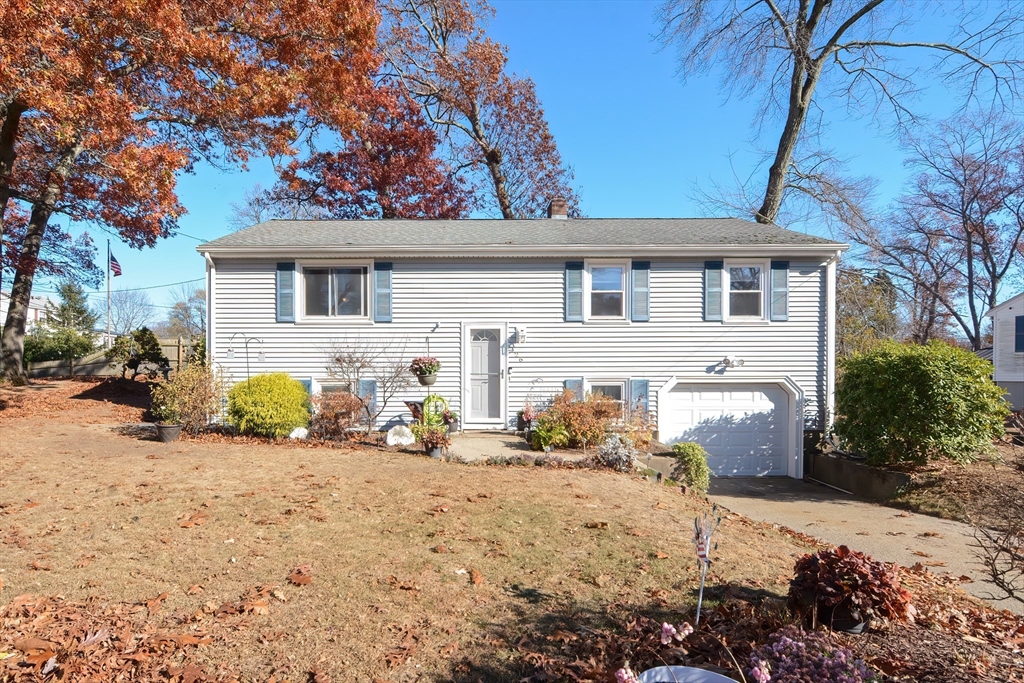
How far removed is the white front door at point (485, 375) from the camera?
1214 cm

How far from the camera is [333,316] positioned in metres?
12.1

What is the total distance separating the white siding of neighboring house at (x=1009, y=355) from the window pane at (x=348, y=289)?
24010mm

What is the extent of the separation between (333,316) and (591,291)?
18.5 ft

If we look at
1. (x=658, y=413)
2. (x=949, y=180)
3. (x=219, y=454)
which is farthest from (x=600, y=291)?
(x=949, y=180)

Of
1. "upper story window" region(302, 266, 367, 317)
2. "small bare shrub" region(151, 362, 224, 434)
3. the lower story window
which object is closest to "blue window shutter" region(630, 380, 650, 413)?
the lower story window

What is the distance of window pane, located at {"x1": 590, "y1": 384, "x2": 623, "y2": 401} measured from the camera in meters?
12.2

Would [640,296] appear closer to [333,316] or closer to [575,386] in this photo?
[575,386]

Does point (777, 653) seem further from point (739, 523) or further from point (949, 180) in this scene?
point (949, 180)

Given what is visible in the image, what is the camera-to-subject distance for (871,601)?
335cm

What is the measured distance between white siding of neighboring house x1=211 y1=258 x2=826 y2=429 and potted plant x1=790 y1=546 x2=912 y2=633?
338 inches

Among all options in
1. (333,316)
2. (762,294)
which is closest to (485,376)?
(333,316)

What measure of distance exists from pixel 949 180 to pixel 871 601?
29.5 m

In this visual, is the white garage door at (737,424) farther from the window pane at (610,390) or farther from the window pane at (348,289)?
the window pane at (348,289)

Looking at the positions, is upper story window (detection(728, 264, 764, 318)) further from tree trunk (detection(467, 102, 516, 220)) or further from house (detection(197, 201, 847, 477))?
tree trunk (detection(467, 102, 516, 220))
